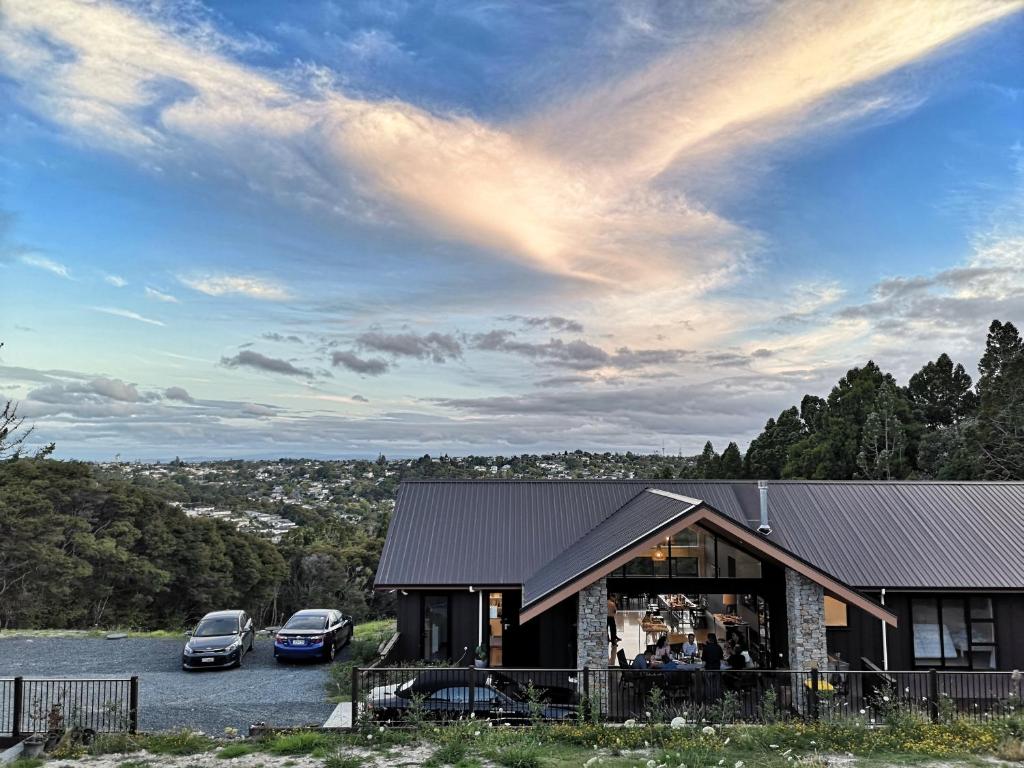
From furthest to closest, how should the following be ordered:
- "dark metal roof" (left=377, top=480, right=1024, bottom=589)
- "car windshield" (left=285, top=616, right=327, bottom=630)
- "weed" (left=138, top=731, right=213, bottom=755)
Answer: "car windshield" (left=285, top=616, right=327, bottom=630)
"dark metal roof" (left=377, top=480, right=1024, bottom=589)
"weed" (left=138, top=731, right=213, bottom=755)

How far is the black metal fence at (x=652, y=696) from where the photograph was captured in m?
12.2

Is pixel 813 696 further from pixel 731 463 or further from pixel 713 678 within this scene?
pixel 731 463

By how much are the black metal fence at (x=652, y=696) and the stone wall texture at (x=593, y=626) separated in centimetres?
56

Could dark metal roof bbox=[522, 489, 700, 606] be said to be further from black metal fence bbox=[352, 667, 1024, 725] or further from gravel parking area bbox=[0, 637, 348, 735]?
gravel parking area bbox=[0, 637, 348, 735]

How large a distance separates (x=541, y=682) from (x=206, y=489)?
112845 millimetres

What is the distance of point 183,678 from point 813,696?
14.2 meters

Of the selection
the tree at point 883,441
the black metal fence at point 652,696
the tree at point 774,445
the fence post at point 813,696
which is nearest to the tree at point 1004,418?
the tree at point 883,441

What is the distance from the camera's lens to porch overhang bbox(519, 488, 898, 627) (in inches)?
541

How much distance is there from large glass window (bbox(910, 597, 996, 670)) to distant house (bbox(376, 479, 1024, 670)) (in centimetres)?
3

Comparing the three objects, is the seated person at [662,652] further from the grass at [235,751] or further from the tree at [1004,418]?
the tree at [1004,418]

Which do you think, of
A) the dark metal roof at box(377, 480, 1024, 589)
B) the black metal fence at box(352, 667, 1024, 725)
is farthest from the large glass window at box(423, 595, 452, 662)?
the black metal fence at box(352, 667, 1024, 725)

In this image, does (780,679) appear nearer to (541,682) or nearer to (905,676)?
(905,676)

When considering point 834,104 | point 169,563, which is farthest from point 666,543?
point 169,563

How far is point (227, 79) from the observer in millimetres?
18500
